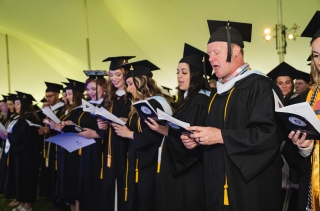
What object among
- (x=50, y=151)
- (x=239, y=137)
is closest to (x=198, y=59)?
(x=239, y=137)

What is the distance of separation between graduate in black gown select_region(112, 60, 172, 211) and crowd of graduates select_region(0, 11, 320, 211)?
1 cm

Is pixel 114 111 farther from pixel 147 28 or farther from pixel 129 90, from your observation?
pixel 147 28

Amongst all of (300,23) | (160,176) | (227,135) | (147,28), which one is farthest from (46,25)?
(227,135)

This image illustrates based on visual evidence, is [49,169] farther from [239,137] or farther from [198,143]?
[239,137]

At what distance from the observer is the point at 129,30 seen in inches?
606

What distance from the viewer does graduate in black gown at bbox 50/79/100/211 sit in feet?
16.2

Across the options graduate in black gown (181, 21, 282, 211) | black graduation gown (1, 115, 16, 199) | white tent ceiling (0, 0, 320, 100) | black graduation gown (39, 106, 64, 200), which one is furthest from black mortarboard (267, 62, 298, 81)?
black graduation gown (1, 115, 16, 199)

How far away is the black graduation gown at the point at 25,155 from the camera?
623cm

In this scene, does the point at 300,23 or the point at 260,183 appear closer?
the point at 260,183

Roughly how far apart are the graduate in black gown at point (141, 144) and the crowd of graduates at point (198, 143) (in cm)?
1

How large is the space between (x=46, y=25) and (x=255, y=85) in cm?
1381

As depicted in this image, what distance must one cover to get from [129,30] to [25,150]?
Answer: 9.97 metres

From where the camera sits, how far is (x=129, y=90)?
13.3ft

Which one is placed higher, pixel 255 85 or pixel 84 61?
pixel 84 61
